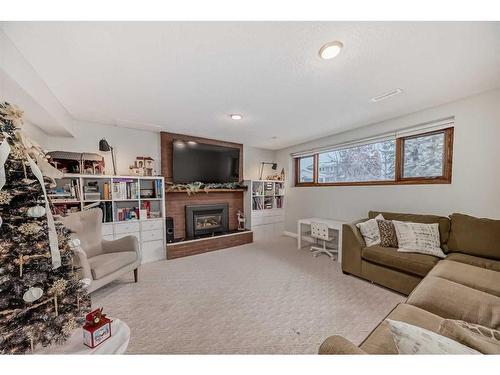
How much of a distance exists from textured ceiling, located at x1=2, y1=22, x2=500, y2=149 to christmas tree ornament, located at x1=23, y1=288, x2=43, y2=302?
1.51 metres

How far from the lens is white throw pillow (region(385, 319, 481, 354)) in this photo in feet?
2.04

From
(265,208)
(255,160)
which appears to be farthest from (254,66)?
(265,208)

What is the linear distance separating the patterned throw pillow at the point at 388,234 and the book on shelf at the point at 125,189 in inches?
139

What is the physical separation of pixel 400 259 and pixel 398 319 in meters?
1.22

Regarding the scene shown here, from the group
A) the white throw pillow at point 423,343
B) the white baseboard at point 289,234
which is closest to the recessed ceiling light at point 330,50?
the white throw pillow at point 423,343

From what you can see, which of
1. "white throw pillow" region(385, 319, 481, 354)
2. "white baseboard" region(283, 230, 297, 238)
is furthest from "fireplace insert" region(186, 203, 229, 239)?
"white throw pillow" region(385, 319, 481, 354)

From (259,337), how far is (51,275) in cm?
141

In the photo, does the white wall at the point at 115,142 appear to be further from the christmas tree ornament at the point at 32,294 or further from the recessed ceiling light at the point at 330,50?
the recessed ceiling light at the point at 330,50

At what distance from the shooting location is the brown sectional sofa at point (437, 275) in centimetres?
99

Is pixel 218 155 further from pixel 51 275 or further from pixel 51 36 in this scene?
pixel 51 275

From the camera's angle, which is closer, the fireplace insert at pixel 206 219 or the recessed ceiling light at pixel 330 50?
the recessed ceiling light at pixel 330 50

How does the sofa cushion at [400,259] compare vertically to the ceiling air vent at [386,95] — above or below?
below

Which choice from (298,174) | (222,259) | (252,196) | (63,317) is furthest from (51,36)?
(298,174)

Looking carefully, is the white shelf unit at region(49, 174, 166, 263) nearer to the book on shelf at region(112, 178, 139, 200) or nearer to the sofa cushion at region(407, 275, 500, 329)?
the book on shelf at region(112, 178, 139, 200)
